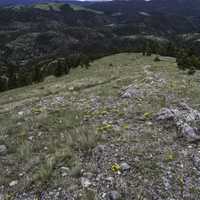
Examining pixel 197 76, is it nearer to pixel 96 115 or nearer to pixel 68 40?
pixel 96 115

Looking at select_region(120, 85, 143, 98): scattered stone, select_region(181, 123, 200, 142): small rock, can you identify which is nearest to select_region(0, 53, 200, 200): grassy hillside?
select_region(181, 123, 200, 142): small rock

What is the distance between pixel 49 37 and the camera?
166 meters

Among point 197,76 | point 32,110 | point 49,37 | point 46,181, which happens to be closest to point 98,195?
point 46,181

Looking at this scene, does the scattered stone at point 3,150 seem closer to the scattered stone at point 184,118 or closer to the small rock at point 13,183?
the small rock at point 13,183

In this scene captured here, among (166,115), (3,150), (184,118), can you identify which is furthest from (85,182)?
(184,118)

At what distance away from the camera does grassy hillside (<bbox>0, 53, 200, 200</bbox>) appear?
20.7ft

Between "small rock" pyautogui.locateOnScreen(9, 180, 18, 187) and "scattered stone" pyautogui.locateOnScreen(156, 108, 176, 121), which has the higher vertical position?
"scattered stone" pyautogui.locateOnScreen(156, 108, 176, 121)

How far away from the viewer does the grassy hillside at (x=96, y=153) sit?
20.7 ft

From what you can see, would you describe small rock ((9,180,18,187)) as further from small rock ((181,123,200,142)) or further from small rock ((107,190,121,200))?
small rock ((181,123,200,142))

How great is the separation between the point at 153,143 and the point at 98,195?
8.66 feet

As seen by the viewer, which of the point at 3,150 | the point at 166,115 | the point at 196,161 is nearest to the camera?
the point at 196,161

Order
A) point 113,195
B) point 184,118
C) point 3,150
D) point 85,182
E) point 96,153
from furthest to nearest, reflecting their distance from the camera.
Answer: point 184,118, point 3,150, point 96,153, point 85,182, point 113,195

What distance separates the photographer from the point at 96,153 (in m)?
7.65

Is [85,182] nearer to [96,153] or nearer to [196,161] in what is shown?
[96,153]
